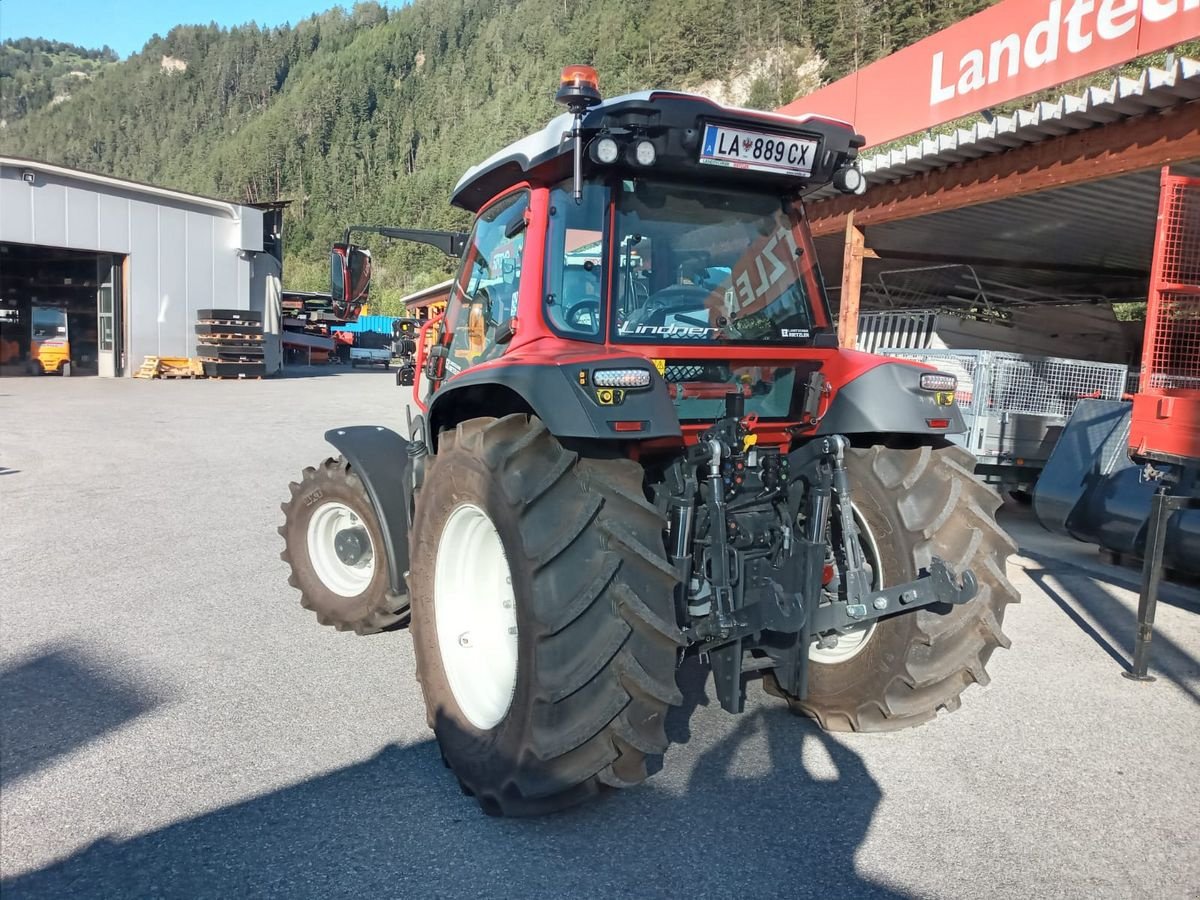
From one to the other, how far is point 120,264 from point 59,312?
2.94 metres

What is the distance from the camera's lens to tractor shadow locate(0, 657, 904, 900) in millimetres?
2633

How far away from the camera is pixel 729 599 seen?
3184 millimetres

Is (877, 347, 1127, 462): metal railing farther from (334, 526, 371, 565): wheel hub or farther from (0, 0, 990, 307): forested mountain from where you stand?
(0, 0, 990, 307): forested mountain

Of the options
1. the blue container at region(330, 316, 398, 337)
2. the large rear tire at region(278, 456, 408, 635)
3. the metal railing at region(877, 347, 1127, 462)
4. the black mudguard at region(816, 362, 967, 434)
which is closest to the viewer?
the black mudguard at region(816, 362, 967, 434)

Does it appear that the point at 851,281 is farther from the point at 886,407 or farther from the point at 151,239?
the point at 151,239

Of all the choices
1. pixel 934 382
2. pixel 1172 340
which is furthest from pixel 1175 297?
pixel 934 382

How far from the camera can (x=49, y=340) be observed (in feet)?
81.8

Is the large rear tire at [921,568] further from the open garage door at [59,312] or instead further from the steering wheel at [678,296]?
the open garage door at [59,312]

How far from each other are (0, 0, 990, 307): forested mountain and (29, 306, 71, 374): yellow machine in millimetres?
26232

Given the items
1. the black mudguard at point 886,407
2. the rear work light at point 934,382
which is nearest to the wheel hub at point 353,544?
the black mudguard at point 886,407

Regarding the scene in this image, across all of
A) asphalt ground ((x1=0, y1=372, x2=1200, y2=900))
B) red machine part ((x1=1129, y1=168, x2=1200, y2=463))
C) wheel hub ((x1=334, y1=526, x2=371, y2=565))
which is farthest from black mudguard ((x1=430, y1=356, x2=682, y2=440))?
red machine part ((x1=1129, y1=168, x2=1200, y2=463))

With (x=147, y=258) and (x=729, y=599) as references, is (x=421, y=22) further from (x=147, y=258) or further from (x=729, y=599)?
(x=729, y=599)

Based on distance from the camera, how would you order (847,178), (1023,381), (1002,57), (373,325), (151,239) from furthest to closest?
(373,325), (151,239), (1023,381), (1002,57), (847,178)

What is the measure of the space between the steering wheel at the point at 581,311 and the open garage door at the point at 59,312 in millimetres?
24656
